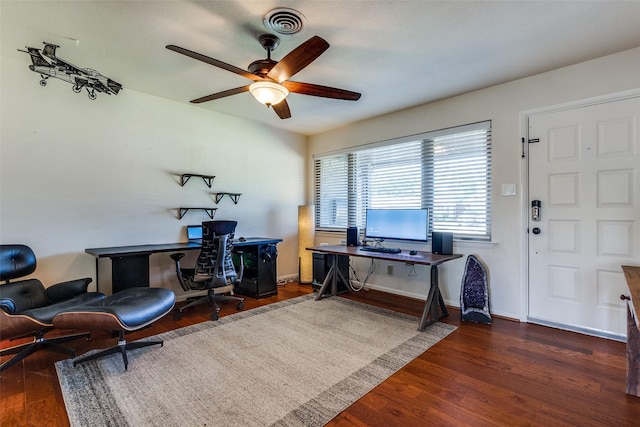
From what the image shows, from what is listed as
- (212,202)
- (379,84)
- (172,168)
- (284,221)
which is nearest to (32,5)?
(172,168)

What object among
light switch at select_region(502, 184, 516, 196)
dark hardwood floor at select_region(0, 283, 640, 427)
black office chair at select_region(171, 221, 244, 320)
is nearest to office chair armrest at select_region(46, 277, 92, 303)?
dark hardwood floor at select_region(0, 283, 640, 427)

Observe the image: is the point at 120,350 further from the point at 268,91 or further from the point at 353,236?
the point at 353,236

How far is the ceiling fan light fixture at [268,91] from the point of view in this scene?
221cm

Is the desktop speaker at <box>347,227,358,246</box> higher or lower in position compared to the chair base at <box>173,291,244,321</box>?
higher

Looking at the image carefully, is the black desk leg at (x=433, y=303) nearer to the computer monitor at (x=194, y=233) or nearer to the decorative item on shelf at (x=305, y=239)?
the decorative item on shelf at (x=305, y=239)

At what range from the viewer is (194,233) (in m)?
3.79

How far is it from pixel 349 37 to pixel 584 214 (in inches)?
102

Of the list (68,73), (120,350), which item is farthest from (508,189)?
(68,73)

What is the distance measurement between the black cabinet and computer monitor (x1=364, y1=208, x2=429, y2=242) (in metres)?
1.34

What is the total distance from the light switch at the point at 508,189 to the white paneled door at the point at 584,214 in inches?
5.7

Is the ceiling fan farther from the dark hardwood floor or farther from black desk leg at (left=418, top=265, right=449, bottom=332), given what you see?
the dark hardwood floor

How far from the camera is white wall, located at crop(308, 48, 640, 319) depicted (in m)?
2.62

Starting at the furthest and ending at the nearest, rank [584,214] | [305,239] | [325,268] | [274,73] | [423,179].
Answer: [305,239], [325,268], [423,179], [584,214], [274,73]

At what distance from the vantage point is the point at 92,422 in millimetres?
1572
